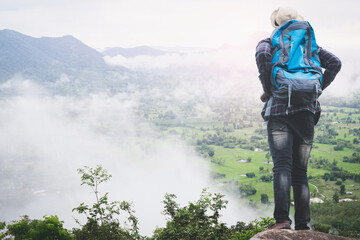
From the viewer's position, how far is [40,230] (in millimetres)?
5160

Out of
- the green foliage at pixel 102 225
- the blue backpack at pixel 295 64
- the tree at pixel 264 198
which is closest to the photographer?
the blue backpack at pixel 295 64

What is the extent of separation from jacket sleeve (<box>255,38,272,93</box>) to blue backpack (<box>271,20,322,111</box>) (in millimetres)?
55

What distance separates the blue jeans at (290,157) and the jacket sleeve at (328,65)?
56 cm

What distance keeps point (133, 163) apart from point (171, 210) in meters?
142

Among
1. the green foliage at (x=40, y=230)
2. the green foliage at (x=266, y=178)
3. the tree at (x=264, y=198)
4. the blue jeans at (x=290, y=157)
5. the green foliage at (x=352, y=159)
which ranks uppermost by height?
the green foliage at (x=352, y=159)

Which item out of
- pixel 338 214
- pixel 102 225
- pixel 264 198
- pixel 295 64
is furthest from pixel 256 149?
pixel 295 64

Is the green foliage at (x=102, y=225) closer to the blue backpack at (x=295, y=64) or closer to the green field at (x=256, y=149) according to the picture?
the blue backpack at (x=295, y=64)

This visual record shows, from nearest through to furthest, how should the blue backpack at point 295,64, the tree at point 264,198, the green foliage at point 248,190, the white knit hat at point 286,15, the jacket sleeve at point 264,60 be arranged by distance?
the blue backpack at point 295,64
the jacket sleeve at point 264,60
the white knit hat at point 286,15
the tree at point 264,198
the green foliage at point 248,190

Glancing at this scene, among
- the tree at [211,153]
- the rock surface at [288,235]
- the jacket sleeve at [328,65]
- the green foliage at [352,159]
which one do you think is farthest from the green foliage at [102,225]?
the tree at [211,153]

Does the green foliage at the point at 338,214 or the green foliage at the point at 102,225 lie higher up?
the green foliage at the point at 102,225

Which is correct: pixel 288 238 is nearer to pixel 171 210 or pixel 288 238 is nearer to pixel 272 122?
pixel 272 122

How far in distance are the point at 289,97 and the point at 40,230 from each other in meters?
4.99

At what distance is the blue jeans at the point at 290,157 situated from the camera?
2.67m

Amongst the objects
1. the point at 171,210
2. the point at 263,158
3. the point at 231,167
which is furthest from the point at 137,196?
the point at 171,210
